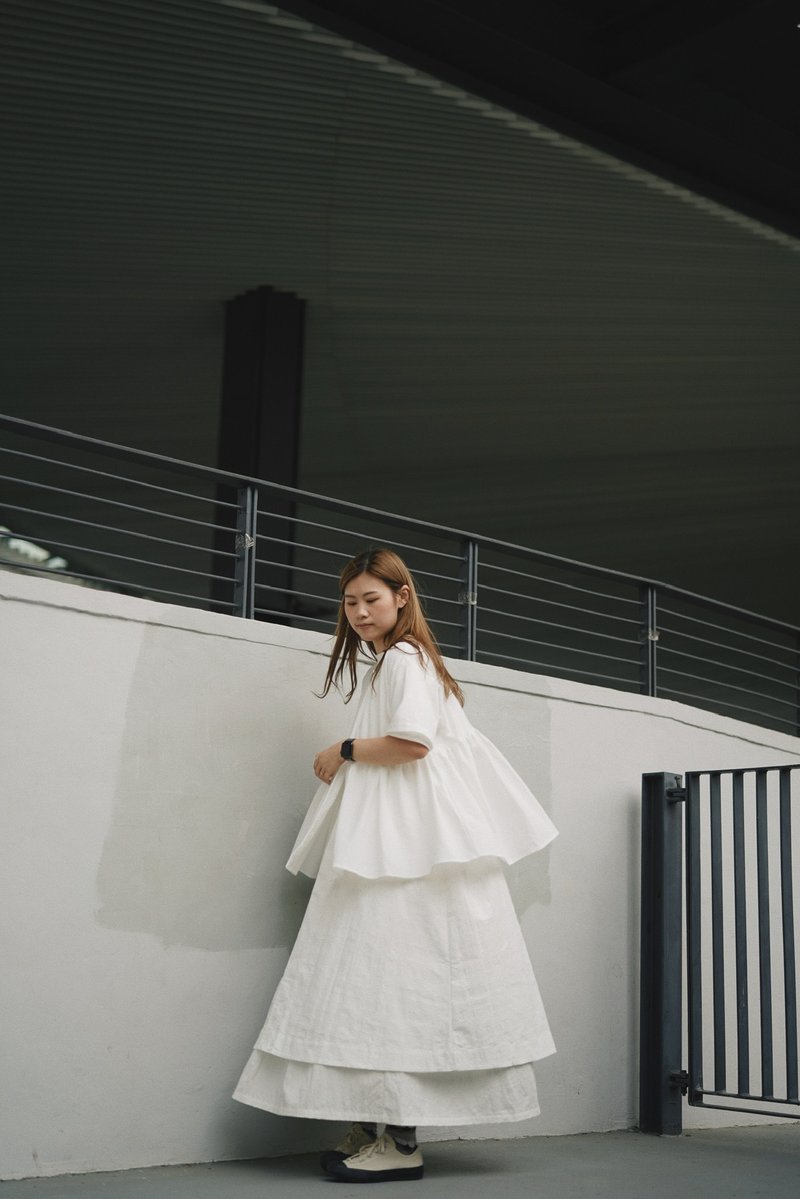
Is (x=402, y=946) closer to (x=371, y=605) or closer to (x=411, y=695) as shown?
(x=411, y=695)

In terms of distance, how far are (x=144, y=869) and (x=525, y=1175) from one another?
170 centimetres

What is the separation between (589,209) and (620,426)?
3693 millimetres

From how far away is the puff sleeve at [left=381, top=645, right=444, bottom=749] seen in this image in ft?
13.7

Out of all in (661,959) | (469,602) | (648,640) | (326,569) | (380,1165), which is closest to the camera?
(380,1165)

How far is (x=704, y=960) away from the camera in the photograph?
6312 millimetres

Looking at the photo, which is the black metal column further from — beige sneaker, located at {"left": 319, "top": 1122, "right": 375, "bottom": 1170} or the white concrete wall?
beige sneaker, located at {"left": 319, "top": 1122, "right": 375, "bottom": 1170}

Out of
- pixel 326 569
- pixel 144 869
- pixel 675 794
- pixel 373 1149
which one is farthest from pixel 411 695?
pixel 326 569

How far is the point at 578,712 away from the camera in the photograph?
602 cm

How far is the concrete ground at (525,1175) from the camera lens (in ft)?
12.6

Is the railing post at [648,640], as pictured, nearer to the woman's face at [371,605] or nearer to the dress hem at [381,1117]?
the woman's face at [371,605]

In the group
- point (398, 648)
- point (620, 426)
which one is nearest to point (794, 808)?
point (398, 648)

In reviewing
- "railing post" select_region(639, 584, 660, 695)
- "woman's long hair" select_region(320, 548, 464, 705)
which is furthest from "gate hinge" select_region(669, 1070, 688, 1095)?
"woman's long hair" select_region(320, 548, 464, 705)

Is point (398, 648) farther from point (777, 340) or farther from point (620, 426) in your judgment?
point (620, 426)

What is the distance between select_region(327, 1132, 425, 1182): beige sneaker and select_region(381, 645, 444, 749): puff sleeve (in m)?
1.32
